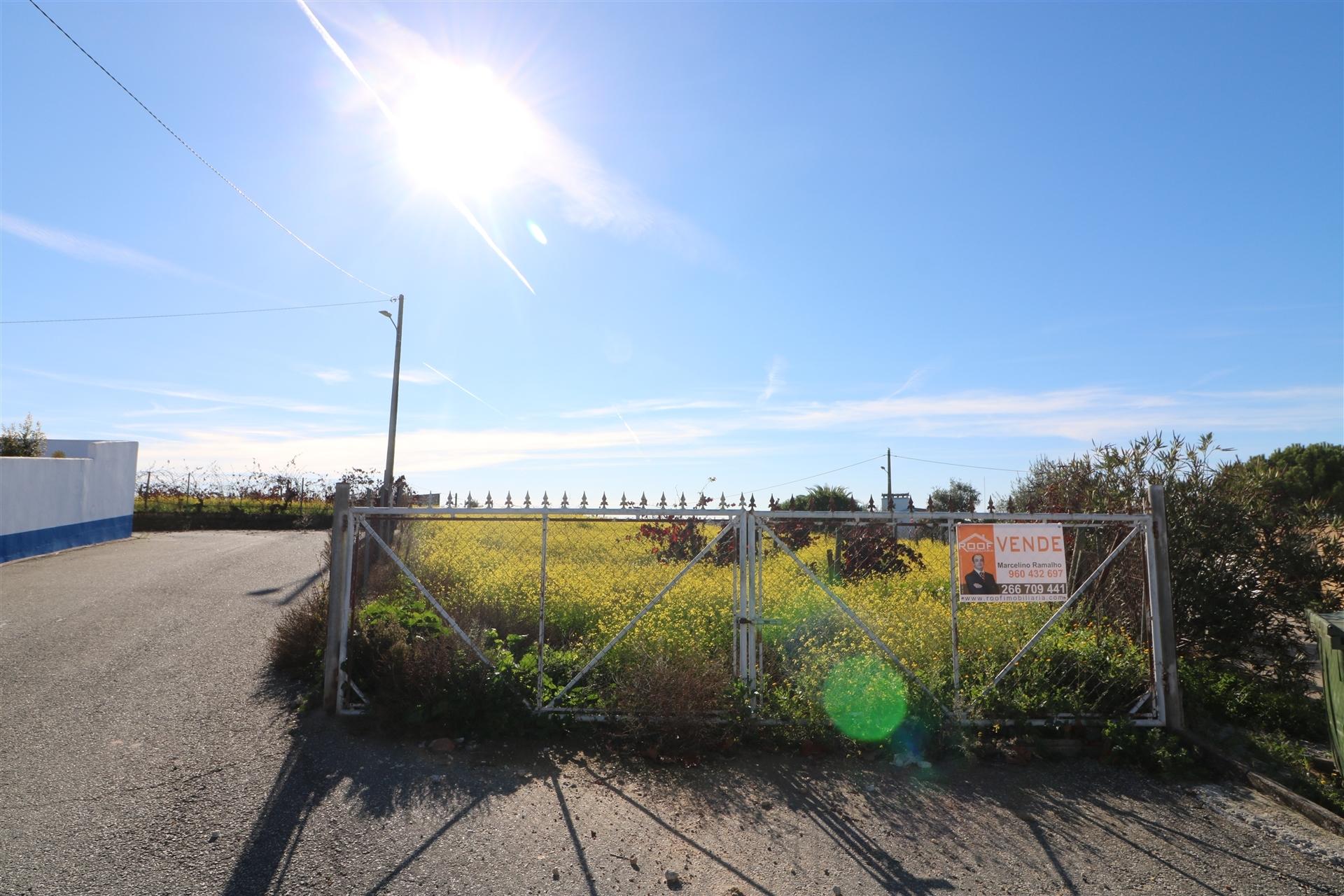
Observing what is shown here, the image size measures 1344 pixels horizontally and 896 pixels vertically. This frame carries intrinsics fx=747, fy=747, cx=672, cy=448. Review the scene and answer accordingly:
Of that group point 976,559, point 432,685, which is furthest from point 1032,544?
point 432,685

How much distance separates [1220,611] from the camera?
7223 millimetres

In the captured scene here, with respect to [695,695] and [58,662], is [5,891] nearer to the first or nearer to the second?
[695,695]

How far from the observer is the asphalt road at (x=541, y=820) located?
3914 millimetres

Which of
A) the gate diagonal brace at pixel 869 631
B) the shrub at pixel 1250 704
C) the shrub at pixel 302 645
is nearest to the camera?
the gate diagonal brace at pixel 869 631

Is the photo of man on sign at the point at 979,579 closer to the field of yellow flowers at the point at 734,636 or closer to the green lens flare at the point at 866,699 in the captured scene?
the field of yellow flowers at the point at 734,636

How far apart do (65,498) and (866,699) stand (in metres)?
18.3

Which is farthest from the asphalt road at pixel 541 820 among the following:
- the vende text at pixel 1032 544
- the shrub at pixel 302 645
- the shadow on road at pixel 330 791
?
the vende text at pixel 1032 544

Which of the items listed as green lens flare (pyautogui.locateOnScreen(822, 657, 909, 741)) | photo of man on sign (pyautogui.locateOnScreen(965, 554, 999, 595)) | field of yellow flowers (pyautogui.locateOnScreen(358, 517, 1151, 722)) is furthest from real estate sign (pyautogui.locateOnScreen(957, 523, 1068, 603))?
green lens flare (pyautogui.locateOnScreen(822, 657, 909, 741))

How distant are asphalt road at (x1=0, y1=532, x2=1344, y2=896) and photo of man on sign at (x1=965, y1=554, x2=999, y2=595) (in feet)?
4.46

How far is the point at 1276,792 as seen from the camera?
4867mm

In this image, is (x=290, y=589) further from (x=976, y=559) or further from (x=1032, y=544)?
(x=1032, y=544)

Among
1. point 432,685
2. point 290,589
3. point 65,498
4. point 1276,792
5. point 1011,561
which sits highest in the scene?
point 65,498

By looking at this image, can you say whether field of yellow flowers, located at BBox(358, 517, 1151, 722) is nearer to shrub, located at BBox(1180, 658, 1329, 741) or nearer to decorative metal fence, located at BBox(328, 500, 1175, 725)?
decorative metal fence, located at BBox(328, 500, 1175, 725)

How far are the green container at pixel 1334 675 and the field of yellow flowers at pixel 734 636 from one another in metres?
1.29
